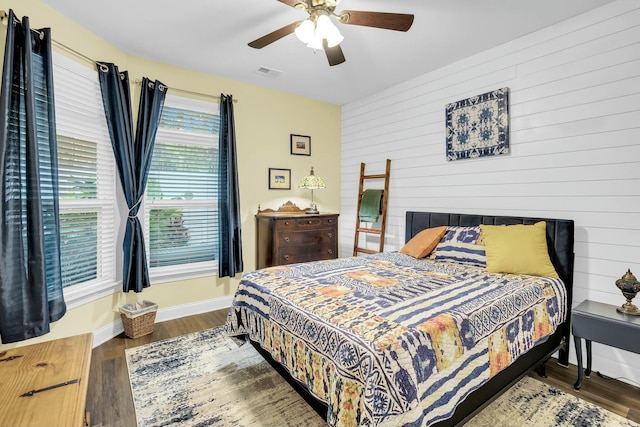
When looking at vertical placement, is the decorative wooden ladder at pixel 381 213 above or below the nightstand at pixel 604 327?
above

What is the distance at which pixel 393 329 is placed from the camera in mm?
1397

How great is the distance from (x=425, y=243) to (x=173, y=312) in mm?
2762

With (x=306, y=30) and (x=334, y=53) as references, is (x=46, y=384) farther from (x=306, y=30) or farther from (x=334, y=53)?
(x=334, y=53)

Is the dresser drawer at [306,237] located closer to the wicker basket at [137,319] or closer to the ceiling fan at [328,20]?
the wicker basket at [137,319]

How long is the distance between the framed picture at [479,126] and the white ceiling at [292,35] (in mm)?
488

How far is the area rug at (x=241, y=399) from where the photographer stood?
1.83 metres

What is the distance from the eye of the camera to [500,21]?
2.54 metres

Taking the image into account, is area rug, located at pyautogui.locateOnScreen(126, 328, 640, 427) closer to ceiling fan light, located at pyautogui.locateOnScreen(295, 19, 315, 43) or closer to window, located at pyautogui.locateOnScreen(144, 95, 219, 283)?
window, located at pyautogui.locateOnScreen(144, 95, 219, 283)

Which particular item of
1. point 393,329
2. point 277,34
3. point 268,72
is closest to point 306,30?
point 277,34

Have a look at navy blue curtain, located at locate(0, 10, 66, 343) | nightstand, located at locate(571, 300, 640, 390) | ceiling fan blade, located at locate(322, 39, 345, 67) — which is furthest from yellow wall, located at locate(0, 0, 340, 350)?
nightstand, located at locate(571, 300, 640, 390)

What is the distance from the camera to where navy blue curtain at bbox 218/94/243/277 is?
3.58 metres

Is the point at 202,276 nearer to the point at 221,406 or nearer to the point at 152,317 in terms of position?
the point at 152,317

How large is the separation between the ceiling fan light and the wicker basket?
107 inches

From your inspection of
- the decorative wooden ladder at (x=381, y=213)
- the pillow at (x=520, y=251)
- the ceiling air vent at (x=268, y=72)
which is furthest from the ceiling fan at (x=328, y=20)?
the decorative wooden ladder at (x=381, y=213)
